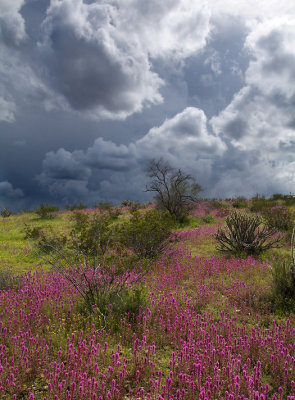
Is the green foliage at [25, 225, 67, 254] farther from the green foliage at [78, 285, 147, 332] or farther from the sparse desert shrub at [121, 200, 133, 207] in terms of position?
the sparse desert shrub at [121, 200, 133, 207]

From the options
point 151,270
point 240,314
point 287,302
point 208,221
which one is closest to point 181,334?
point 240,314

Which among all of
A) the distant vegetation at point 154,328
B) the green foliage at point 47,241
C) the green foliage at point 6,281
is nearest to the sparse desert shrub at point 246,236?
the distant vegetation at point 154,328

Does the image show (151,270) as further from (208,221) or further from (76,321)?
(208,221)

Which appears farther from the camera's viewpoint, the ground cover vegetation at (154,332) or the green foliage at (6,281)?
the green foliage at (6,281)

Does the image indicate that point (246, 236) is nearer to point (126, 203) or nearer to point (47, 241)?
point (47, 241)

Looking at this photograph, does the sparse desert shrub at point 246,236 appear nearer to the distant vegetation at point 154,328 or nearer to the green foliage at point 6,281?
the distant vegetation at point 154,328

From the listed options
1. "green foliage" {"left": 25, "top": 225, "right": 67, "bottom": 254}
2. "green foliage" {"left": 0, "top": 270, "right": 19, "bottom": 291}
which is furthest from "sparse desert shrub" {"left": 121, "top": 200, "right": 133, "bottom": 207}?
"green foliage" {"left": 0, "top": 270, "right": 19, "bottom": 291}

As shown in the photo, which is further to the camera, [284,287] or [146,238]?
[146,238]

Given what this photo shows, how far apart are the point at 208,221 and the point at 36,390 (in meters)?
19.1

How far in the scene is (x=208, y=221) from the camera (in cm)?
2125

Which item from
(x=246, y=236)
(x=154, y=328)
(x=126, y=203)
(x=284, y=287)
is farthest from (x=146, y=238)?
(x=126, y=203)

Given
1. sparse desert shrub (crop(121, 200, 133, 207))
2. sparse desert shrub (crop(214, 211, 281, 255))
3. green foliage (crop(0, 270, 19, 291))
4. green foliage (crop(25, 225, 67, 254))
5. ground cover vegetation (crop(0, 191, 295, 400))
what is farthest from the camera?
sparse desert shrub (crop(121, 200, 133, 207))

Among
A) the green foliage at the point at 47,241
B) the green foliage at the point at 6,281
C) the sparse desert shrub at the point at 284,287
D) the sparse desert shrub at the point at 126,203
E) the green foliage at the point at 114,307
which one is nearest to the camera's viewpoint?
the green foliage at the point at 114,307

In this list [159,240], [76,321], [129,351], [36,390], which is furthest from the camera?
[159,240]
